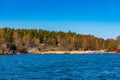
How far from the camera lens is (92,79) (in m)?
60.8

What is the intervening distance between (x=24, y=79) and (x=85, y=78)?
977 cm

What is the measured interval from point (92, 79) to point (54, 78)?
6.64 metres

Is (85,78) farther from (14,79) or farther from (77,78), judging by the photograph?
(14,79)

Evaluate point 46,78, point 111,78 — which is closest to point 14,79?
point 46,78

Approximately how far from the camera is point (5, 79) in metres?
60.8

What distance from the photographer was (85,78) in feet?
206

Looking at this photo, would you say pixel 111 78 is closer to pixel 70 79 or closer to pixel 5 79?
pixel 70 79

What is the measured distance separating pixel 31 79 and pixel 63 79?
16.7 feet

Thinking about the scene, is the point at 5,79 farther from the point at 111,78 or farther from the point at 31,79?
the point at 111,78

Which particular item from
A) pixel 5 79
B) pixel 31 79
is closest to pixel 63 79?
pixel 31 79

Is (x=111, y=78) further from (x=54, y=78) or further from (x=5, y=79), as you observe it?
(x=5, y=79)

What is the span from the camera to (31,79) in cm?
6138

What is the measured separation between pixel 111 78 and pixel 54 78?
9198 mm

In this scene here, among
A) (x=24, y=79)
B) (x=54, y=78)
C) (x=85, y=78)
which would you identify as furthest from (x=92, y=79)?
(x=24, y=79)
